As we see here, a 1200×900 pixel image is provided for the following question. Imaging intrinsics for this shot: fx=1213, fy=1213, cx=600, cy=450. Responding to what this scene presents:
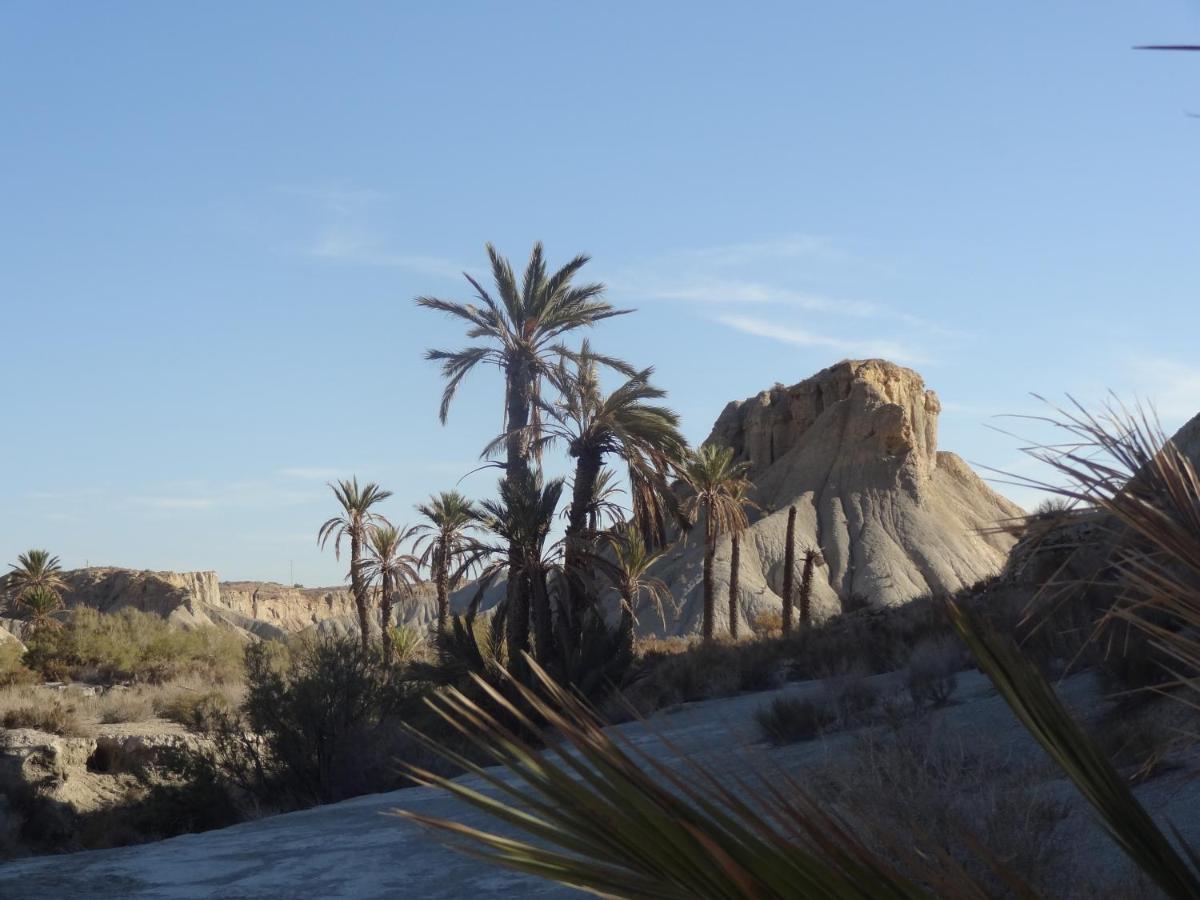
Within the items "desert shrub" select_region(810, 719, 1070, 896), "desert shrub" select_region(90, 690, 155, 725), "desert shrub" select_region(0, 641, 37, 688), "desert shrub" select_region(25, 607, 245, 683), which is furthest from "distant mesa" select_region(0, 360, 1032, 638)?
"desert shrub" select_region(810, 719, 1070, 896)

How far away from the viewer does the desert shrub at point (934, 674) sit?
459 inches

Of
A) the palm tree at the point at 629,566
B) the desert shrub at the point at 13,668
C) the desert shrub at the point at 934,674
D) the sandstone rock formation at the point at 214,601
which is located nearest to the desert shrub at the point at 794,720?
the desert shrub at the point at 934,674

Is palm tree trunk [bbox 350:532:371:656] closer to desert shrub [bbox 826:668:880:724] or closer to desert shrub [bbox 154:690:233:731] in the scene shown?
desert shrub [bbox 154:690:233:731]

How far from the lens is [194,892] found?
23.3ft

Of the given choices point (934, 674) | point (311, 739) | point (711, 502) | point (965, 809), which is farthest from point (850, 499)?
point (965, 809)

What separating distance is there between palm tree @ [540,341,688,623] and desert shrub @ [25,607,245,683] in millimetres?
14780

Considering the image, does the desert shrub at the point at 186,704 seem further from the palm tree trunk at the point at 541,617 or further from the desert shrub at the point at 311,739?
the desert shrub at the point at 311,739

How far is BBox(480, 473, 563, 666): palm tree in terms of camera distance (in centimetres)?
2311

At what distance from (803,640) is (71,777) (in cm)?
1384

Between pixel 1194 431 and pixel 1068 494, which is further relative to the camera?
pixel 1194 431

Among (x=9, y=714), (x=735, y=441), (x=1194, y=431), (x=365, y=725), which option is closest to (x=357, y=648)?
(x=365, y=725)

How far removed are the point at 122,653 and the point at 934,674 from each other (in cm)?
3011

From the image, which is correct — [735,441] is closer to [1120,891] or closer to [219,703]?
[219,703]

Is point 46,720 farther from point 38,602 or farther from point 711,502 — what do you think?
point 38,602
